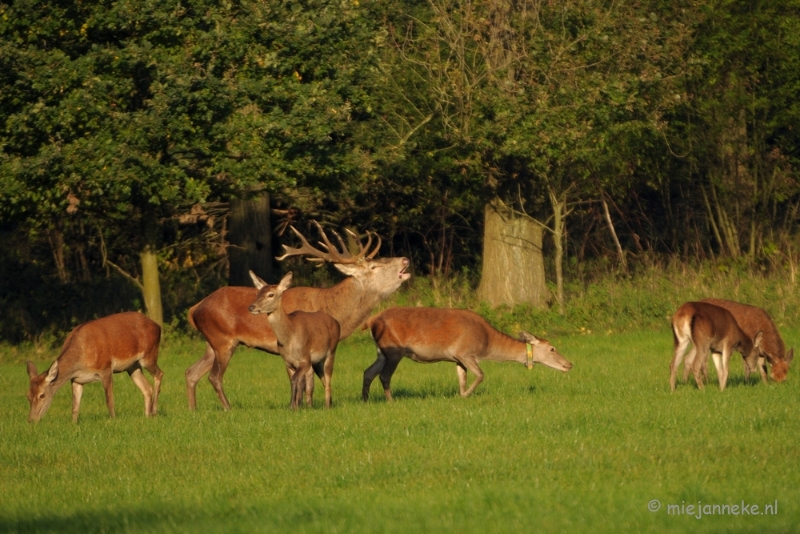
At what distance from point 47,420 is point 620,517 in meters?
8.35

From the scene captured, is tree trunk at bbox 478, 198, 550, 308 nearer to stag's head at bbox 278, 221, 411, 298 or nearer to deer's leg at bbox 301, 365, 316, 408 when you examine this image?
stag's head at bbox 278, 221, 411, 298

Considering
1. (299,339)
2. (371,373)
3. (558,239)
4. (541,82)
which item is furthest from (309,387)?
(541,82)

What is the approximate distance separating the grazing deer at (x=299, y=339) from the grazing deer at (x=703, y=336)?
398cm

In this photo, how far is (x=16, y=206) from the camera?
1972 centimetres

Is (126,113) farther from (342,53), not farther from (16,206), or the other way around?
(342,53)

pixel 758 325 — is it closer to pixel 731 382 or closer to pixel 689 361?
pixel 731 382

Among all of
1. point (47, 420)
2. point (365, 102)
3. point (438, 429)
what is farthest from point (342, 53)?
point (438, 429)

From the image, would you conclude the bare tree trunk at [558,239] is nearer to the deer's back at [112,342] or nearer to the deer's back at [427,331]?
the deer's back at [427,331]

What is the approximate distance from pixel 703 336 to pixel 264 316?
201 inches

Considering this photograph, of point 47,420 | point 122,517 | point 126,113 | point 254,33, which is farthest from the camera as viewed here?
point 254,33

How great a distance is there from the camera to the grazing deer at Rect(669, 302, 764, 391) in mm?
13508

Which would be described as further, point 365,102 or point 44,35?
point 365,102

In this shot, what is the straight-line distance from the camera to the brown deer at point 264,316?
1453 centimetres

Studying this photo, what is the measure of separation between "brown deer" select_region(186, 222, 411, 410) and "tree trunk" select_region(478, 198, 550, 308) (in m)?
7.74
